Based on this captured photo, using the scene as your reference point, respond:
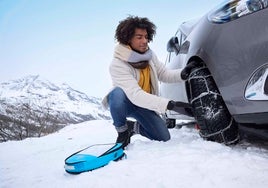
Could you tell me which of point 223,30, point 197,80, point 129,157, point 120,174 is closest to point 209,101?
point 197,80

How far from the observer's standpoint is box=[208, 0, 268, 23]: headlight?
165 centimetres

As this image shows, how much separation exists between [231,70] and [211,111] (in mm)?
415

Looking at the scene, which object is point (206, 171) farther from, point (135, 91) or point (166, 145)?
point (135, 91)

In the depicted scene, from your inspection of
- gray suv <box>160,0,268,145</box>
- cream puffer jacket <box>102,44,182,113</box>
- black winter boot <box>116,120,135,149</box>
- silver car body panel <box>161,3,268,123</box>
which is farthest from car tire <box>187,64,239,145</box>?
black winter boot <box>116,120,135,149</box>

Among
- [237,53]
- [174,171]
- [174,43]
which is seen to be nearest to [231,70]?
[237,53]

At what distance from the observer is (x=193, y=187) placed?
145 centimetres

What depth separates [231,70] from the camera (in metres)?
1.82

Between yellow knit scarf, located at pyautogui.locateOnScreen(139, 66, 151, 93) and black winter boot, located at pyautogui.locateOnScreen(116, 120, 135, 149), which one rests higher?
yellow knit scarf, located at pyautogui.locateOnScreen(139, 66, 151, 93)

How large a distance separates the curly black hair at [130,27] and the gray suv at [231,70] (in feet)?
2.21

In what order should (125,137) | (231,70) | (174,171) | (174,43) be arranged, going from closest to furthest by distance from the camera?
(174,171) → (231,70) → (125,137) → (174,43)

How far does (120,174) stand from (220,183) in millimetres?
580

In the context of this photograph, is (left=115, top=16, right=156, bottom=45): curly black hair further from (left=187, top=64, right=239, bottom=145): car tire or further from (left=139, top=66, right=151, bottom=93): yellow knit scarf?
(left=187, top=64, right=239, bottom=145): car tire

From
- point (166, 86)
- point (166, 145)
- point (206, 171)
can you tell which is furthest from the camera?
point (166, 86)

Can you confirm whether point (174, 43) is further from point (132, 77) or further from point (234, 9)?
point (234, 9)
